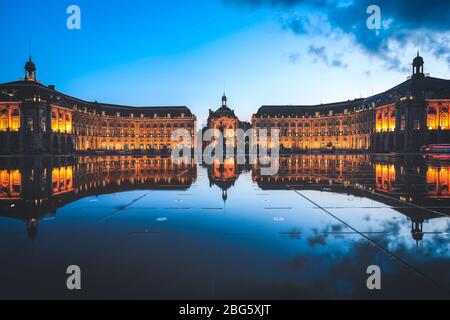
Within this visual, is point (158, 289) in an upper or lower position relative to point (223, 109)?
lower

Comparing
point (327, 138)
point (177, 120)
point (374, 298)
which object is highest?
point (177, 120)

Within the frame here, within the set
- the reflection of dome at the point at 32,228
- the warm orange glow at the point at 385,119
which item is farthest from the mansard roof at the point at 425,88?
the reflection of dome at the point at 32,228

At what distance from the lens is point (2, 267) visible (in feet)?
16.3

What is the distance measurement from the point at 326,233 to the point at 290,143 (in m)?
132

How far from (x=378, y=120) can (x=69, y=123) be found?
313ft

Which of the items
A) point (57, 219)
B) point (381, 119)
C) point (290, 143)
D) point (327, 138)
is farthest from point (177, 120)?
point (57, 219)

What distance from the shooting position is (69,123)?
96250 mm

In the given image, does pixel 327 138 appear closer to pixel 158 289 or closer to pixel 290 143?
pixel 290 143

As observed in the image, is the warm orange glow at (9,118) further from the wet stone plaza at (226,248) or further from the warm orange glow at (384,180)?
the warm orange glow at (384,180)

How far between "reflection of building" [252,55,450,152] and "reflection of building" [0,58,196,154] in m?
42.0

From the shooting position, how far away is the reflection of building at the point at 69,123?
7931 centimetres

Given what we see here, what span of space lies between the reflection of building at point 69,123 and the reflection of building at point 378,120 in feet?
138

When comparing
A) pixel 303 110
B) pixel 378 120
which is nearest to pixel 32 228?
pixel 378 120

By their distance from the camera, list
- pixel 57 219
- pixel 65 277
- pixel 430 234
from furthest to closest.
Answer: pixel 57 219, pixel 430 234, pixel 65 277
